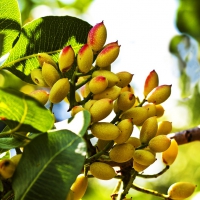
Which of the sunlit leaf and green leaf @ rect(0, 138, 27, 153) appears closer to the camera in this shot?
green leaf @ rect(0, 138, 27, 153)

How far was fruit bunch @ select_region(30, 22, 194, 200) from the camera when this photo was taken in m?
0.95

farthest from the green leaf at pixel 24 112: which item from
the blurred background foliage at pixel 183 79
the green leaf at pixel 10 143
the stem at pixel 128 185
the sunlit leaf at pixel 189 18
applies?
the sunlit leaf at pixel 189 18

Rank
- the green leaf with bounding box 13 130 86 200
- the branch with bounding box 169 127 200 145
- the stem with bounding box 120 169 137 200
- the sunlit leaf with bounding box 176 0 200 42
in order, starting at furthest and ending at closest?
1. the sunlit leaf with bounding box 176 0 200 42
2. the branch with bounding box 169 127 200 145
3. the stem with bounding box 120 169 137 200
4. the green leaf with bounding box 13 130 86 200

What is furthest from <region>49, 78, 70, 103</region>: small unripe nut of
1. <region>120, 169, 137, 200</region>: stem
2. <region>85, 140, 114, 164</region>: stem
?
<region>120, 169, 137, 200</region>: stem

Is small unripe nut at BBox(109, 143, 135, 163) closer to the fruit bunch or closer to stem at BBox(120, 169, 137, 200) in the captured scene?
the fruit bunch

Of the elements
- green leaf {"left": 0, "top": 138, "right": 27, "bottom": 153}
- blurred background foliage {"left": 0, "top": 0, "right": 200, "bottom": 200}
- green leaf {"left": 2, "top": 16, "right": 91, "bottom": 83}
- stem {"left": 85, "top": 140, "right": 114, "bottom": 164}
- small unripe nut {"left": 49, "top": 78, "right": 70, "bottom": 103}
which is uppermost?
green leaf {"left": 2, "top": 16, "right": 91, "bottom": 83}

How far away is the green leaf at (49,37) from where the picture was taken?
3.83 feet

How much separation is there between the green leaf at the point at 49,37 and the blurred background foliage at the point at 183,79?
2.32 ft

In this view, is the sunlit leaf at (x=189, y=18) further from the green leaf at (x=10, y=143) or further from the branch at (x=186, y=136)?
the green leaf at (x=10, y=143)

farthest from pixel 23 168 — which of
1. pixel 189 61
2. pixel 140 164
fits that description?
pixel 189 61

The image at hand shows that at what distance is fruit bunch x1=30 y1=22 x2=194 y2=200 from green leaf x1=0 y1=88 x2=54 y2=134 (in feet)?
0.42

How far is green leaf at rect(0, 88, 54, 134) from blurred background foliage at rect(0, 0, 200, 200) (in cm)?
90

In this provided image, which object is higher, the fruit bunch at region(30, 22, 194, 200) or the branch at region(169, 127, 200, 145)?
the fruit bunch at region(30, 22, 194, 200)

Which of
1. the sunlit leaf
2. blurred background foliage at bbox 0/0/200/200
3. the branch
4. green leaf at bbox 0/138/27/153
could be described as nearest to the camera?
green leaf at bbox 0/138/27/153
